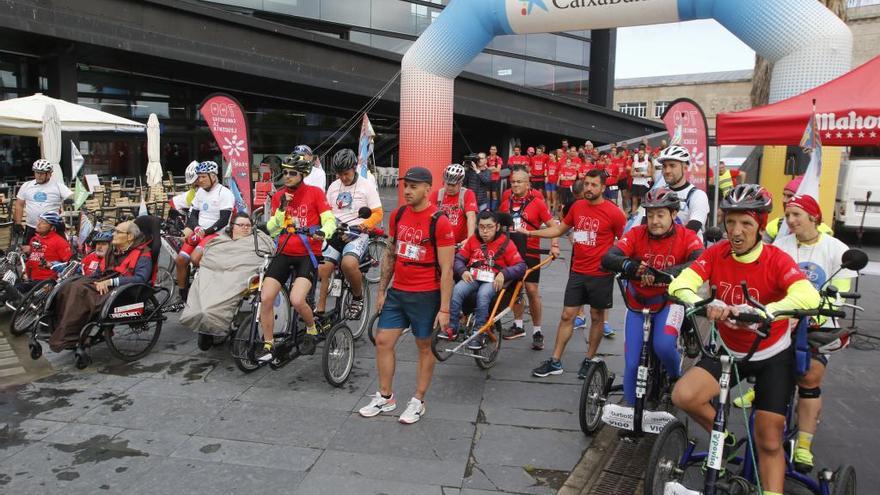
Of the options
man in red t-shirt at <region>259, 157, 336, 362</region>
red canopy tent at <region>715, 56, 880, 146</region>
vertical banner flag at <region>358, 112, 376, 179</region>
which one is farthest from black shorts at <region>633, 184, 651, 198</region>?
man in red t-shirt at <region>259, 157, 336, 362</region>

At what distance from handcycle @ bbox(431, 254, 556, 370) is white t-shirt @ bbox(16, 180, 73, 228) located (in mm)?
6032

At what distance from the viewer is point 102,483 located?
12.8 ft

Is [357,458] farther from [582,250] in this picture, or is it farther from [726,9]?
[726,9]

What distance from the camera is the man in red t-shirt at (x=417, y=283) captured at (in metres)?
4.70

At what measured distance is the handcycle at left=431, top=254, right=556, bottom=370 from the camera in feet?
18.5

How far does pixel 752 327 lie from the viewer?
3188mm

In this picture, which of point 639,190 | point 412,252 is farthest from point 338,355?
point 639,190

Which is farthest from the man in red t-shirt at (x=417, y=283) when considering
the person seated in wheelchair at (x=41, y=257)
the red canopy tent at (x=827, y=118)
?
the person seated in wheelchair at (x=41, y=257)

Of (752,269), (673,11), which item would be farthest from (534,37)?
(752,269)

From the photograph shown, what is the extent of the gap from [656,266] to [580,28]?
26.2 ft

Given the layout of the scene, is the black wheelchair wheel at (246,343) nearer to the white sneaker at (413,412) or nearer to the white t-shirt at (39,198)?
the white sneaker at (413,412)

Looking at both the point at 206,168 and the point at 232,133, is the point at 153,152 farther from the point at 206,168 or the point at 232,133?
the point at 206,168

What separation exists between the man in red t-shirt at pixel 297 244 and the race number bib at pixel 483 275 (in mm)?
1369

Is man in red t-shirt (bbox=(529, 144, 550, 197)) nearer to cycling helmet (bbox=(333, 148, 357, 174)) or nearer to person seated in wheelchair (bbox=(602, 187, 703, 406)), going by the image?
cycling helmet (bbox=(333, 148, 357, 174))
